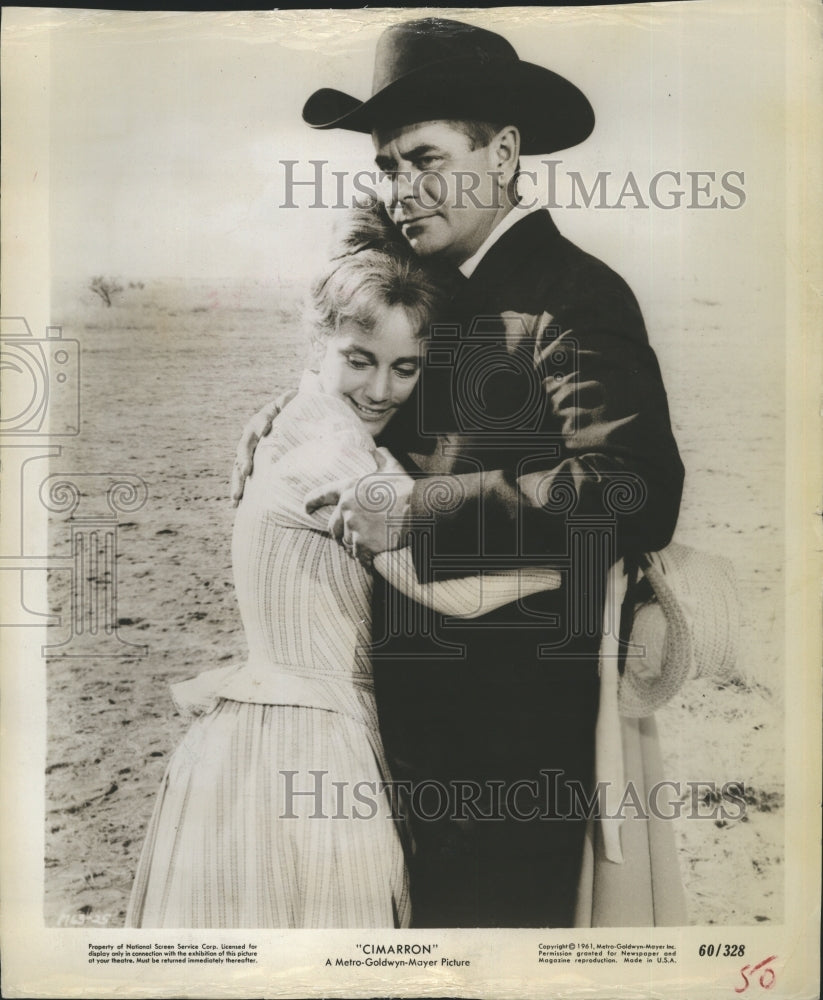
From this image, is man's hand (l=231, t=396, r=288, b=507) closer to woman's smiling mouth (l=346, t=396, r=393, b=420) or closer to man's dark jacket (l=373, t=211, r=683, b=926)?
woman's smiling mouth (l=346, t=396, r=393, b=420)

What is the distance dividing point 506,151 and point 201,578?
1.48m

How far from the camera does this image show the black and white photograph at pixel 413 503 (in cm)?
270

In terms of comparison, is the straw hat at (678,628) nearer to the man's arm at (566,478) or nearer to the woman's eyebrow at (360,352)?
the man's arm at (566,478)

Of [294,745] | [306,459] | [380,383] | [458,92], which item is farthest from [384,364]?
[294,745]

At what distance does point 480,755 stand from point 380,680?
0.35m

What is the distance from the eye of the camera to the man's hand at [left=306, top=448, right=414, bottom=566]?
2.70 metres

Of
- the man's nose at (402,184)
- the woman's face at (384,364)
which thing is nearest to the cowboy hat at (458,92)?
the man's nose at (402,184)

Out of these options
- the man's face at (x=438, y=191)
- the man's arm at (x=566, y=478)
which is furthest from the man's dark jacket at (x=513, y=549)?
the man's face at (x=438, y=191)

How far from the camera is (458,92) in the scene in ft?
8.89

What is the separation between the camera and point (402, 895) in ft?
8.89

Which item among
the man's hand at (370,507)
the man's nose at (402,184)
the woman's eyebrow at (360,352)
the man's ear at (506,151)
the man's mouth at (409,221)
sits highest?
the man's ear at (506,151)

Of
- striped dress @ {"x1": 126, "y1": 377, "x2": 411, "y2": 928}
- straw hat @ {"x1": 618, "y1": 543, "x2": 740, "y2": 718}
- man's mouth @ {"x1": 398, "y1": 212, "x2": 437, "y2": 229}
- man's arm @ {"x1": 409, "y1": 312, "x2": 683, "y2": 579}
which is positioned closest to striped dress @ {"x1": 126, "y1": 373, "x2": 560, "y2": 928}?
striped dress @ {"x1": 126, "y1": 377, "x2": 411, "y2": 928}

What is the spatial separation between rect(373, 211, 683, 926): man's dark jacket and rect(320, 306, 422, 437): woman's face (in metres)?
0.05

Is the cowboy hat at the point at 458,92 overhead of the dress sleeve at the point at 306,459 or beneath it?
overhead
